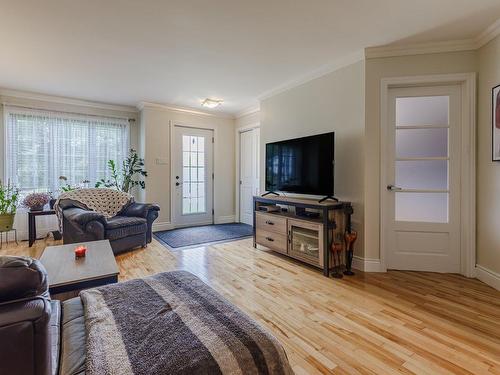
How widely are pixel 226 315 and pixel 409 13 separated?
2.67 metres

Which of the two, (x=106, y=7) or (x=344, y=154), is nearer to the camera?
(x=106, y=7)

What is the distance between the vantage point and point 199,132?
534 centimetres

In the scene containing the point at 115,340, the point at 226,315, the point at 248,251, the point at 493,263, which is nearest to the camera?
the point at 115,340

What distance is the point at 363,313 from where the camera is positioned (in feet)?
6.54

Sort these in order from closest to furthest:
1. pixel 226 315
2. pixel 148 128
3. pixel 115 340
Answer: pixel 115 340 → pixel 226 315 → pixel 148 128

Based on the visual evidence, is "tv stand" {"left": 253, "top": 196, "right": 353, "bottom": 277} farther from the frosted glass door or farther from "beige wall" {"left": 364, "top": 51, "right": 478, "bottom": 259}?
the frosted glass door

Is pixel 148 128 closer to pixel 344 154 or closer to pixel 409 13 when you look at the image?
pixel 344 154

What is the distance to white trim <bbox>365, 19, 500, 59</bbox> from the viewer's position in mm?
2520

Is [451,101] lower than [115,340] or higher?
higher

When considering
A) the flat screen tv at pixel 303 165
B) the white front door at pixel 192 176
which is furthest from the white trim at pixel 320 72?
the white front door at pixel 192 176

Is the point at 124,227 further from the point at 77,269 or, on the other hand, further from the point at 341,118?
the point at 341,118

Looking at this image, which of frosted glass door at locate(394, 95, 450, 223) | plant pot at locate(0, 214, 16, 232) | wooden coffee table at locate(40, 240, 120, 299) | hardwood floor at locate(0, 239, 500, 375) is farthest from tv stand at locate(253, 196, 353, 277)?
plant pot at locate(0, 214, 16, 232)

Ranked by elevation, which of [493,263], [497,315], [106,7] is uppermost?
[106,7]

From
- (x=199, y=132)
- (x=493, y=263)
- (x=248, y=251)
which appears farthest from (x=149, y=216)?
(x=493, y=263)
